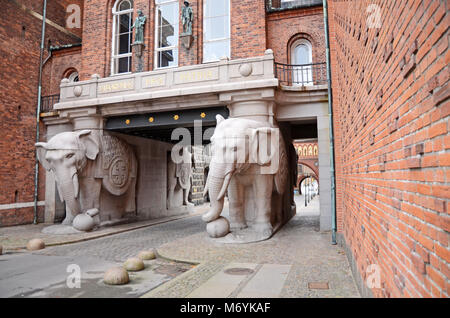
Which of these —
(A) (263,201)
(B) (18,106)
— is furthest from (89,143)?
(A) (263,201)

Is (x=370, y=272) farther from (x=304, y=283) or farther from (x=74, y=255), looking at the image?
(x=74, y=255)

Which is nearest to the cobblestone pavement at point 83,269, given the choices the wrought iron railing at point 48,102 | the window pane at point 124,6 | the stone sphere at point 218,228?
the stone sphere at point 218,228

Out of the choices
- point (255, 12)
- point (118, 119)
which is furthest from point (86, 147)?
point (255, 12)

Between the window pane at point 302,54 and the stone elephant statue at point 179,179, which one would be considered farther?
the stone elephant statue at point 179,179

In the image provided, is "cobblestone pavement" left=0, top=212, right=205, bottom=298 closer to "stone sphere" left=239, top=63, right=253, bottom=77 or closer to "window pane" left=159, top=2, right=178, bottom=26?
"stone sphere" left=239, top=63, right=253, bottom=77

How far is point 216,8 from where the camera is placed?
14.1m

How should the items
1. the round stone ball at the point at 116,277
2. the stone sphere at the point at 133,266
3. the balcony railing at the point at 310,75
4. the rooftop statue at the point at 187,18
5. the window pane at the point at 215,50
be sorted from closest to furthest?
the round stone ball at the point at 116,277 → the stone sphere at the point at 133,266 → the balcony railing at the point at 310,75 → the rooftop statue at the point at 187,18 → the window pane at the point at 215,50

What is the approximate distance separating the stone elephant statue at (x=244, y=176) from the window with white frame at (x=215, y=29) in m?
5.44

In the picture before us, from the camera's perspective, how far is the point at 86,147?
11836mm

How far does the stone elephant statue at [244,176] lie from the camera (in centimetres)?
875

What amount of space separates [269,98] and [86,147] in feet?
22.6

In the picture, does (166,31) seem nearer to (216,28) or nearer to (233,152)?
(216,28)

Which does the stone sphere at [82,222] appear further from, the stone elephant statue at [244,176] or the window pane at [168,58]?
the window pane at [168,58]

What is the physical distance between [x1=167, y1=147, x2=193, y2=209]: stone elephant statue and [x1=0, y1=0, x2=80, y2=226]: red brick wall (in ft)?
20.1
